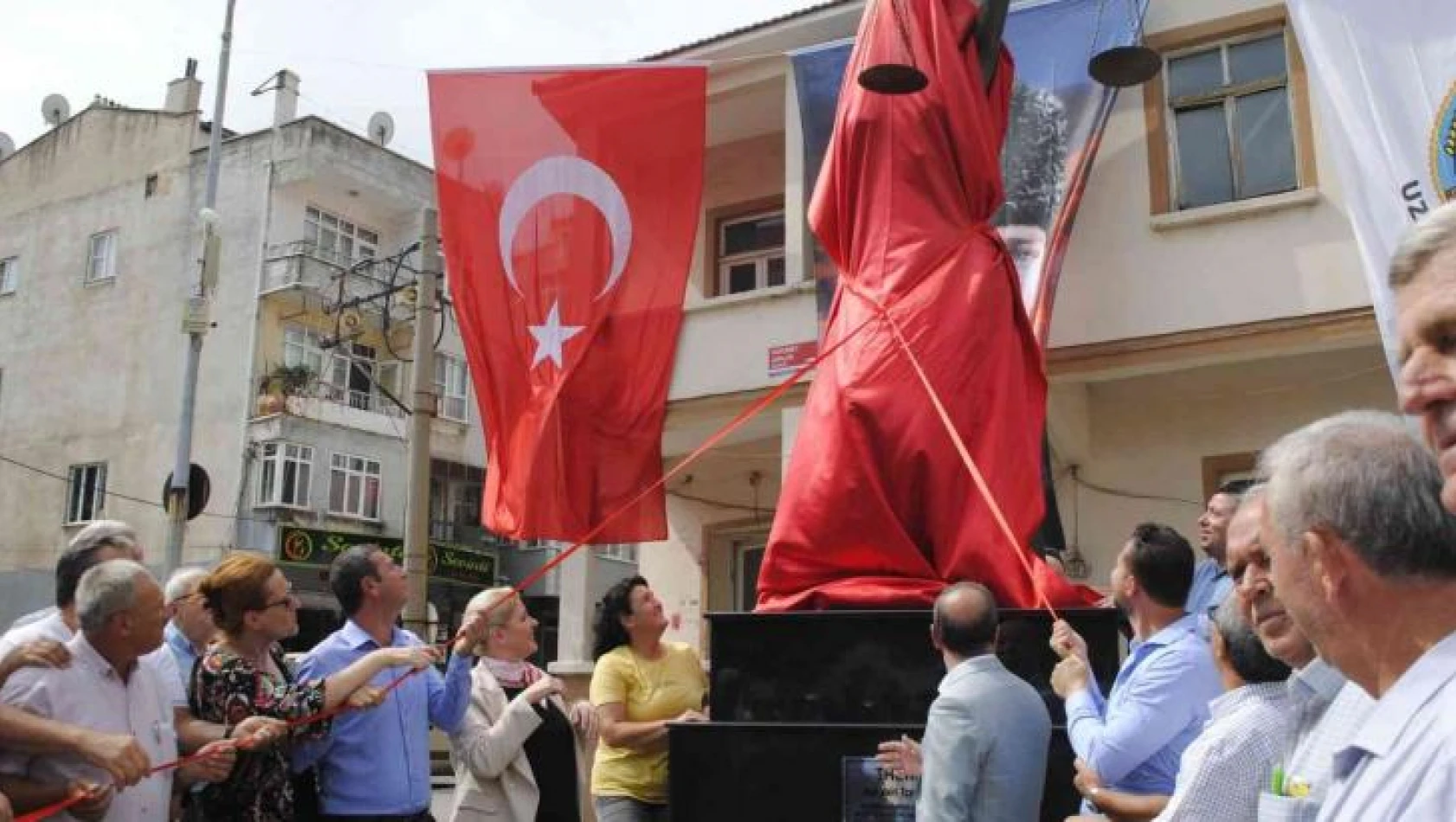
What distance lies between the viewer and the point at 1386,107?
6086 mm

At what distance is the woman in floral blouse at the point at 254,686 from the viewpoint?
4117 mm

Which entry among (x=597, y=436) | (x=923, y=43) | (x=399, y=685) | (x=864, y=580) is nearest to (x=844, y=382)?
(x=864, y=580)

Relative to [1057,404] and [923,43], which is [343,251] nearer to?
[1057,404]

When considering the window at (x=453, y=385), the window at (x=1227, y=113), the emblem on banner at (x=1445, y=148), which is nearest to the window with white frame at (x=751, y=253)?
the window at (x=1227, y=113)

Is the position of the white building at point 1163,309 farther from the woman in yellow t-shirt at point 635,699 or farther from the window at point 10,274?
the window at point 10,274

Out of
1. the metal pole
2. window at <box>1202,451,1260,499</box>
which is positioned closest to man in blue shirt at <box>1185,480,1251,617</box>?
window at <box>1202,451,1260,499</box>

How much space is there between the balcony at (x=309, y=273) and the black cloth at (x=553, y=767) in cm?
2340

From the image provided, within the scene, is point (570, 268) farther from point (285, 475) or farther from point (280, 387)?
point (280, 387)

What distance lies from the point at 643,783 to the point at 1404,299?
14.2 feet

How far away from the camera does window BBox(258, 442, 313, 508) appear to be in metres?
26.8

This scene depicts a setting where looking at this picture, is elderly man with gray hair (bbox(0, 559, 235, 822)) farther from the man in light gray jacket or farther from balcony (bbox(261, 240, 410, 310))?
balcony (bbox(261, 240, 410, 310))

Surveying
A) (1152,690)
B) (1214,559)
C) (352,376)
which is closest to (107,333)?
(352,376)

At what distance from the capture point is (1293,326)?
8586mm

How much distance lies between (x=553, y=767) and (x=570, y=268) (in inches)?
176
